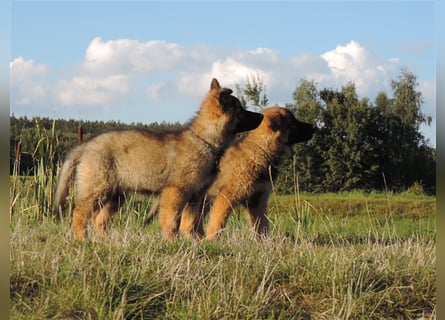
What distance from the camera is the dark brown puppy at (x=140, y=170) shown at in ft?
23.2

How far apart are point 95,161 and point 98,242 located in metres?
1.93

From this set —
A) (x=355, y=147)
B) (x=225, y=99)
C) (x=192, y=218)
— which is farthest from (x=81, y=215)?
(x=355, y=147)

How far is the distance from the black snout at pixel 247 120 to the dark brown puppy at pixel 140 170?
11.4 inches

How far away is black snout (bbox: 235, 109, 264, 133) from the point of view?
7.66m

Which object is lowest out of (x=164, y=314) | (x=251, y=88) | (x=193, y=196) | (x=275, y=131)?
(x=164, y=314)

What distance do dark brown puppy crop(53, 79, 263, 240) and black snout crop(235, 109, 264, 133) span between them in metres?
0.29

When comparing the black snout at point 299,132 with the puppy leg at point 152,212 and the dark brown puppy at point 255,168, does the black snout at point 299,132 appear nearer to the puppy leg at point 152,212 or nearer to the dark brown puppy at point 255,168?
the dark brown puppy at point 255,168

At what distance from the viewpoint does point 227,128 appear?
770 cm

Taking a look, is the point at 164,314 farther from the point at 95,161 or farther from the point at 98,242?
the point at 95,161

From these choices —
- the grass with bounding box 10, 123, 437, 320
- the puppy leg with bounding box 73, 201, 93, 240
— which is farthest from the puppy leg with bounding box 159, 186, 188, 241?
the grass with bounding box 10, 123, 437, 320

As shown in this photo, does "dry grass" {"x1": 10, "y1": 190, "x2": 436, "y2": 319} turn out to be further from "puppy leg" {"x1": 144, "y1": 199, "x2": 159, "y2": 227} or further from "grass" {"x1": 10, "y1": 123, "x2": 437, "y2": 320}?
"puppy leg" {"x1": 144, "y1": 199, "x2": 159, "y2": 227}

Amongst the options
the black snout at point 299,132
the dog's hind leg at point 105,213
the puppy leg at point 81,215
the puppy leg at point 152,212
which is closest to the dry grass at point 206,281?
the puppy leg at point 81,215

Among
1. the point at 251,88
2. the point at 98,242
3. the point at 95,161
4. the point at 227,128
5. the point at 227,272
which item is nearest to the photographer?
the point at 227,272

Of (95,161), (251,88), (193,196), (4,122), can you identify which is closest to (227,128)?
(193,196)
